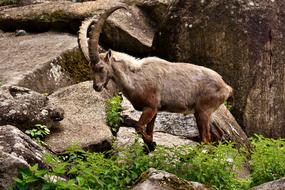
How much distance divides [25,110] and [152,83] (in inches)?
77.5

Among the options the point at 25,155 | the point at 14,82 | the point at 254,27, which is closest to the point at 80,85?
the point at 14,82

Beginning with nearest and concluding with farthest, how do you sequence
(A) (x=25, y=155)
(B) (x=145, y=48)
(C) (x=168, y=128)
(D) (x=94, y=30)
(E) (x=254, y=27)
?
(A) (x=25, y=155) < (D) (x=94, y=30) < (C) (x=168, y=128) < (E) (x=254, y=27) < (B) (x=145, y=48)

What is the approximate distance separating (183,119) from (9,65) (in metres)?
3.77

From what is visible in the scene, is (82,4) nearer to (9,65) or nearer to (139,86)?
(9,65)

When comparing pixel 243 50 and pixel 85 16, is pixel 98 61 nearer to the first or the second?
pixel 243 50

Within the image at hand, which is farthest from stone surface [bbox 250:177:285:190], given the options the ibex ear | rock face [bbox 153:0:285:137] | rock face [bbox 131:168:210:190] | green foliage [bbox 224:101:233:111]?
rock face [bbox 153:0:285:137]

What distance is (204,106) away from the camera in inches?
463

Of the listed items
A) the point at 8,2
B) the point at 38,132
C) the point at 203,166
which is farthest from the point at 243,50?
the point at 8,2

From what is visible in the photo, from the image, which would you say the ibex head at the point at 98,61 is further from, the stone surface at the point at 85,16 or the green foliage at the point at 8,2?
the green foliage at the point at 8,2

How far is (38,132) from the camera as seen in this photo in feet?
37.0

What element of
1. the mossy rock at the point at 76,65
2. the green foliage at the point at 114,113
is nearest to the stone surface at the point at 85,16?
the mossy rock at the point at 76,65

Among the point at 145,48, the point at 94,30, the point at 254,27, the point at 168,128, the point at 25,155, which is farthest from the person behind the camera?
the point at 145,48

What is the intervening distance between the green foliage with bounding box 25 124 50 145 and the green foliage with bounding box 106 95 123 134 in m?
1.41

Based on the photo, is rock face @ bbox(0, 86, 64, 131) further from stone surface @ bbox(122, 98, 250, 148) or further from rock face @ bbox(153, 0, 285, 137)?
rock face @ bbox(153, 0, 285, 137)
